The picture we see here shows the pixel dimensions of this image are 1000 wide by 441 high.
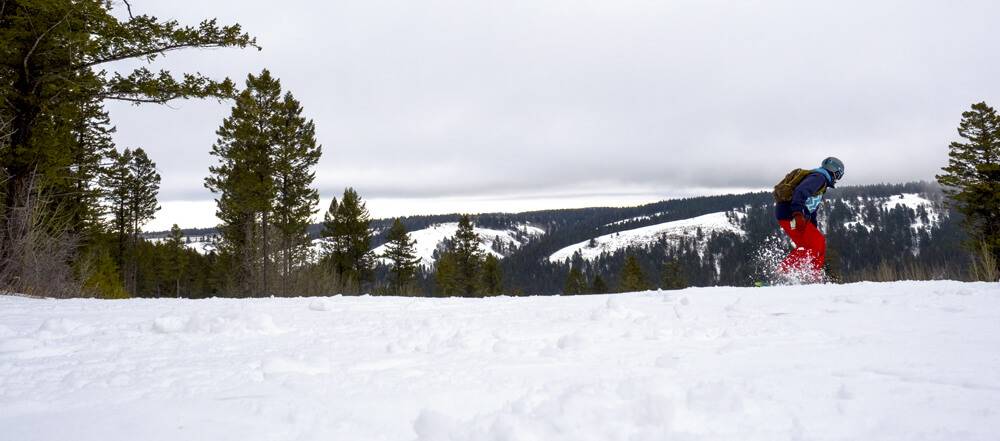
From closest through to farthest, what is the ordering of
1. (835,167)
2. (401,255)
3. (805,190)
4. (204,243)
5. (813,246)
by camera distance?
(805,190)
(813,246)
(835,167)
(401,255)
(204,243)

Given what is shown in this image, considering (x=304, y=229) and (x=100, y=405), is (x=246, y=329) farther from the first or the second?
(x=304, y=229)

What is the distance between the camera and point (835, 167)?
734cm

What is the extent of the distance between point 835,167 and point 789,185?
0.70 meters

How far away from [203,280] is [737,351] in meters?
61.3

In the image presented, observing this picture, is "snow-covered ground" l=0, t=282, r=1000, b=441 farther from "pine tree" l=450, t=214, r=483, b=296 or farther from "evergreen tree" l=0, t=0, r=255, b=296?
"pine tree" l=450, t=214, r=483, b=296

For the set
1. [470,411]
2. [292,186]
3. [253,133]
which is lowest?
[470,411]

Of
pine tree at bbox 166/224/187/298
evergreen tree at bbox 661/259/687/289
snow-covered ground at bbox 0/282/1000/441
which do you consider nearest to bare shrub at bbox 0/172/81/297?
snow-covered ground at bbox 0/282/1000/441

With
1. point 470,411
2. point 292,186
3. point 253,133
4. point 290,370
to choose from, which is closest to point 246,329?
point 290,370

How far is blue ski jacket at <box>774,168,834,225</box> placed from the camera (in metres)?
7.05

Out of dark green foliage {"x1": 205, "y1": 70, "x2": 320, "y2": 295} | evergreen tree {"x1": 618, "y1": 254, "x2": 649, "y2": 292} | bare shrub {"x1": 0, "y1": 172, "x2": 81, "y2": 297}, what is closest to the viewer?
bare shrub {"x1": 0, "y1": 172, "x2": 81, "y2": 297}

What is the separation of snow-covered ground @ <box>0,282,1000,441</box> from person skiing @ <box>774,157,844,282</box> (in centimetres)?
318

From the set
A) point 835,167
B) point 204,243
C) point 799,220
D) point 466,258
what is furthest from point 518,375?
point 204,243

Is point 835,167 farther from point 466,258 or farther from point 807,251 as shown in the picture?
point 466,258

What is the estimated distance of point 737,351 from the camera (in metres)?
2.65
